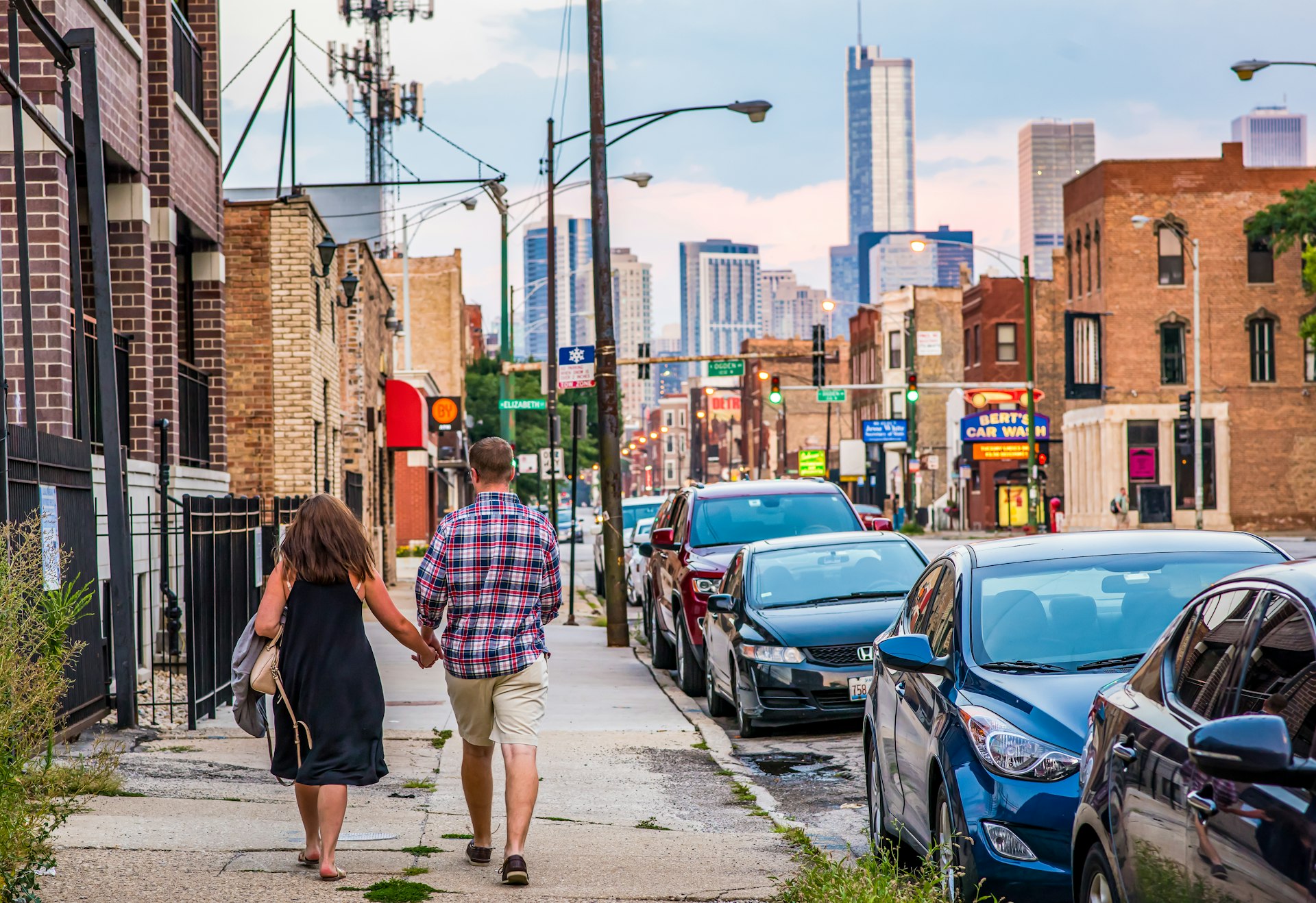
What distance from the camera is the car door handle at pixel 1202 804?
4.12 metres

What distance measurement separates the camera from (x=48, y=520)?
33.3 feet

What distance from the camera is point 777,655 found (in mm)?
12625

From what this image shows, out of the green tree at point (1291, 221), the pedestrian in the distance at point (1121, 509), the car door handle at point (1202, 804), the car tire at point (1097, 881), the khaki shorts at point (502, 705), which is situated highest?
the green tree at point (1291, 221)

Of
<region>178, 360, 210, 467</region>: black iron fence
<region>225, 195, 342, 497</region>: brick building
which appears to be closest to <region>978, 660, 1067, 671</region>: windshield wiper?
<region>178, 360, 210, 467</region>: black iron fence

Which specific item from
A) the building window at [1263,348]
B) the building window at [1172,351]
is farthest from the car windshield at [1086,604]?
the building window at [1263,348]

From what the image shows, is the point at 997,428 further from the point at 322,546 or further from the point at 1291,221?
the point at 322,546

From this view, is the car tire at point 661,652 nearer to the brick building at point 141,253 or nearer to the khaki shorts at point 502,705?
the brick building at point 141,253

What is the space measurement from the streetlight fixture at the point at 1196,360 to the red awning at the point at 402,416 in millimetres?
27044

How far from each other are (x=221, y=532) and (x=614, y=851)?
628cm

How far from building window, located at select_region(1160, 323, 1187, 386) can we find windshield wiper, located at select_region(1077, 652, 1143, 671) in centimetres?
5817

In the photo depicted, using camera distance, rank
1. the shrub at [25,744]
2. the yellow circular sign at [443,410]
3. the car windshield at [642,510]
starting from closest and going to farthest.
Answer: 1. the shrub at [25,744]
2. the car windshield at [642,510]
3. the yellow circular sign at [443,410]

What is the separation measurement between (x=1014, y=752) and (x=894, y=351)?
84.0 m

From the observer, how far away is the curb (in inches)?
376

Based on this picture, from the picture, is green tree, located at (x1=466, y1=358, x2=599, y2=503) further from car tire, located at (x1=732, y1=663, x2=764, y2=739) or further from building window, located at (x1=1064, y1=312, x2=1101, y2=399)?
car tire, located at (x1=732, y1=663, x2=764, y2=739)
